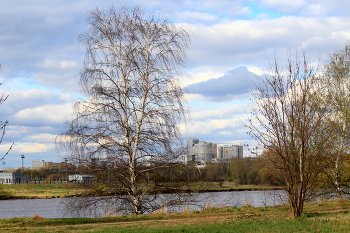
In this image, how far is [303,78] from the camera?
14906 mm

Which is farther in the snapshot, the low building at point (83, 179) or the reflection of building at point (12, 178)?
the reflection of building at point (12, 178)

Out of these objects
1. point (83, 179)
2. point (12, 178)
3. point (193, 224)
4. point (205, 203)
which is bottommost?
point (12, 178)

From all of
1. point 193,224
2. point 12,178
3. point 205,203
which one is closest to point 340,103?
point 205,203

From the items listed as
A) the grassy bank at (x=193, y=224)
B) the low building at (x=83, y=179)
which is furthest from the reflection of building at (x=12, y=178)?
the grassy bank at (x=193, y=224)

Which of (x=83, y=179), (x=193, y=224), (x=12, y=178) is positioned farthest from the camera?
(x=12, y=178)

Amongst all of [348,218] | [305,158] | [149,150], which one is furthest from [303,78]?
[149,150]

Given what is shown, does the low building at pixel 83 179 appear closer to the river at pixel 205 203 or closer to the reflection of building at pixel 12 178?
the river at pixel 205 203

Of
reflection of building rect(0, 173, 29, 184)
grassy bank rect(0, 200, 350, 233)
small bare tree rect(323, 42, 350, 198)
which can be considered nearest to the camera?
grassy bank rect(0, 200, 350, 233)

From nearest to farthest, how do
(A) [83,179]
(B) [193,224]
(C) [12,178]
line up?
(B) [193,224], (A) [83,179], (C) [12,178]

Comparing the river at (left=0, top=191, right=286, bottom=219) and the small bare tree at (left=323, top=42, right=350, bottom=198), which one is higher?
the small bare tree at (left=323, top=42, right=350, bottom=198)

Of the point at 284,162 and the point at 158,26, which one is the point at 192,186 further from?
the point at 158,26

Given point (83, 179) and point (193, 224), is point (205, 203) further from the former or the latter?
point (193, 224)

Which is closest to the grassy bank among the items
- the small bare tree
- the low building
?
the low building

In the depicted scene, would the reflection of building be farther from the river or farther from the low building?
Result: the low building
